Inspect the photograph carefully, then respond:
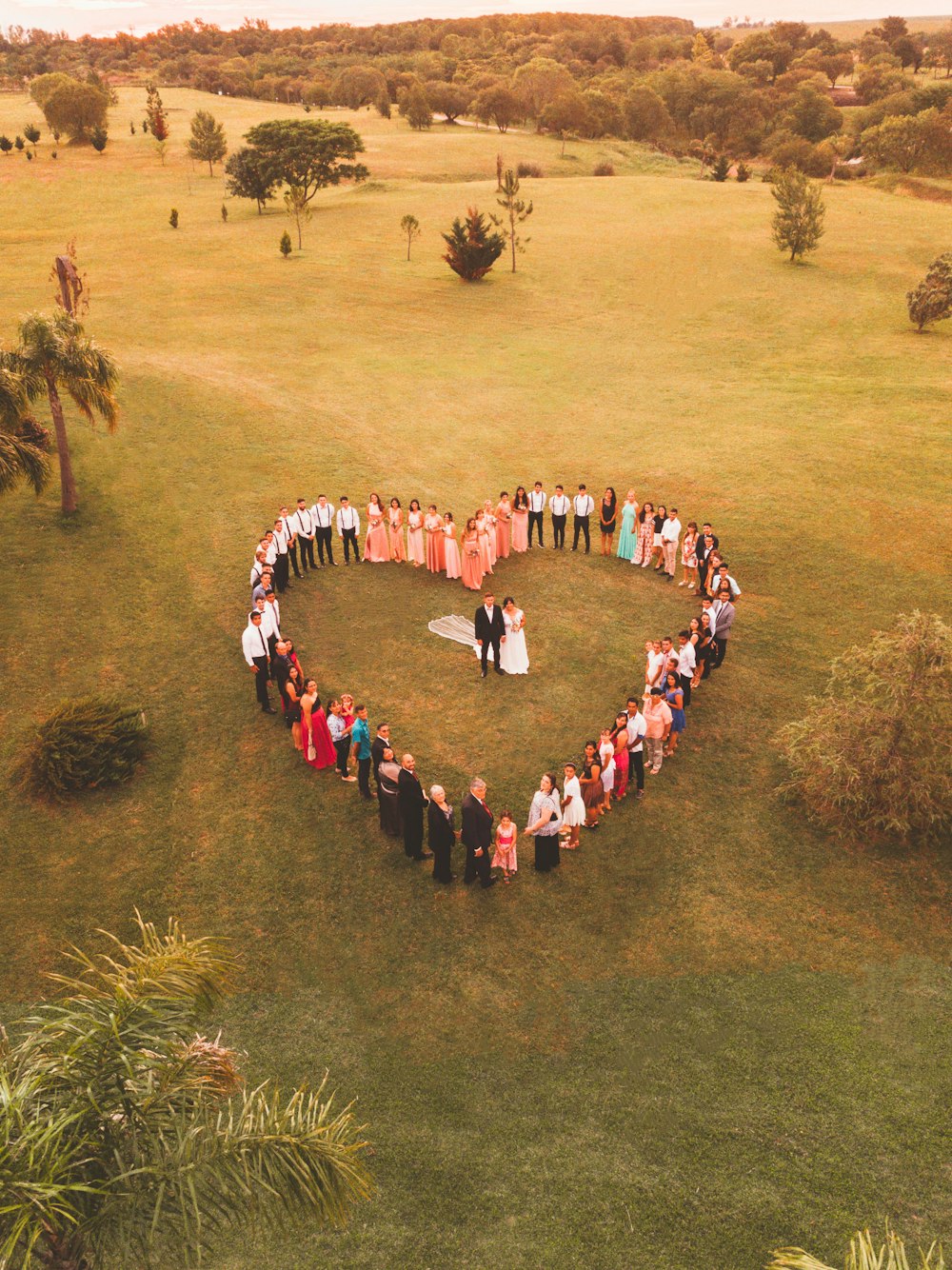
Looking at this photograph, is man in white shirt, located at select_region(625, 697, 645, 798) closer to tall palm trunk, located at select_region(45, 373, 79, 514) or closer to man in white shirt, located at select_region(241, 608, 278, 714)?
man in white shirt, located at select_region(241, 608, 278, 714)

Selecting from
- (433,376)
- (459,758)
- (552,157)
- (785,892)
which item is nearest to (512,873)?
(459,758)

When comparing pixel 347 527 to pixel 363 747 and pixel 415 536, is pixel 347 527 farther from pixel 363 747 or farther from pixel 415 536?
pixel 363 747

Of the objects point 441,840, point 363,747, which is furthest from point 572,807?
point 363,747

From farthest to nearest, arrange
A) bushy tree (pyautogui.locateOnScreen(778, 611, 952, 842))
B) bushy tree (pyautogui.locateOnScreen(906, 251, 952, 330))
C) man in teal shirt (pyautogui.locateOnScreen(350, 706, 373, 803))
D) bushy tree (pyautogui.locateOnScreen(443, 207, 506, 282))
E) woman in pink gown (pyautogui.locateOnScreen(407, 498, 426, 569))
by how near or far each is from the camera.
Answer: bushy tree (pyautogui.locateOnScreen(443, 207, 506, 282))
bushy tree (pyautogui.locateOnScreen(906, 251, 952, 330))
woman in pink gown (pyautogui.locateOnScreen(407, 498, 426, 569))
man in teal shirt (pyautogui.locateOnScreen(350, 706, 373, 803))
bushy tree (pyautogui.locateOnScreen(778, 611, 952, 842))

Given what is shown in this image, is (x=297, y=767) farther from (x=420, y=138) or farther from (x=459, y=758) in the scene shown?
(x=420, y=138)

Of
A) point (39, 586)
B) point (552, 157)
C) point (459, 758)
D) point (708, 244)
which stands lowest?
point (459, 758)

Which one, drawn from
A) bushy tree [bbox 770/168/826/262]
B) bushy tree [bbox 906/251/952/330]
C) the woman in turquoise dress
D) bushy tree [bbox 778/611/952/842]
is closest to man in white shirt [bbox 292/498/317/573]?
the woman in turquoise dress
